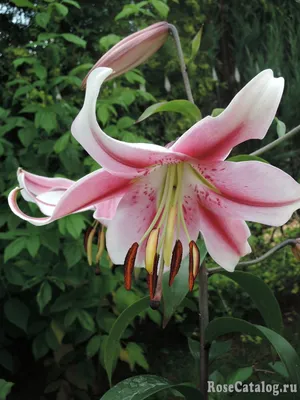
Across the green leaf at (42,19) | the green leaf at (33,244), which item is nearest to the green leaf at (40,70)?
the green leaf at (42,19)

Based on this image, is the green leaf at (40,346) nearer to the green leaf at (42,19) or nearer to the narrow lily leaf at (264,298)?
the green leaf at (42,19)

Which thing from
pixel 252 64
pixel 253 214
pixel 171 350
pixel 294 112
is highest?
pixel 253 214

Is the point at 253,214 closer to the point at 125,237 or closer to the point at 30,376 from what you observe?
the point at 125,237

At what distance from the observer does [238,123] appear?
338 mm

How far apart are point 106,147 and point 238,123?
9cm

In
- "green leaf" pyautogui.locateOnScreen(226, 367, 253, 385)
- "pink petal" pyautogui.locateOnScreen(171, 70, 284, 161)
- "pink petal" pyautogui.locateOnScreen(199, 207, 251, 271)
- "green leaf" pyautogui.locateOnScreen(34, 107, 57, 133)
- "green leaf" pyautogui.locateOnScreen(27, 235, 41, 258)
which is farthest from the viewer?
"green leaf" pyautogui.locateOnScreen(34, 107, 57, 133)

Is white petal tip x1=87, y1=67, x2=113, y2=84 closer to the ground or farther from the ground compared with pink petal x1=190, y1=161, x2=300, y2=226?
farther from the ground

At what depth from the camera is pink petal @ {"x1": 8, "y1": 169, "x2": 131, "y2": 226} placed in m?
0.37

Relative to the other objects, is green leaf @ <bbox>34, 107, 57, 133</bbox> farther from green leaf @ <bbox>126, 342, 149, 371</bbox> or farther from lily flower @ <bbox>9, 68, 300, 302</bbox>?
lily flower @ <bbox>9, 68, 300, 302</bbox>

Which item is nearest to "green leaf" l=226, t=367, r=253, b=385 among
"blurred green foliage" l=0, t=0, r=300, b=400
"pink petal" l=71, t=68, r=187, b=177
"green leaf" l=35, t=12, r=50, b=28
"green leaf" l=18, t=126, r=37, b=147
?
"blurred green foliage" l=0, t=0, r=300, b=400

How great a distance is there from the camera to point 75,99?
5.64ft

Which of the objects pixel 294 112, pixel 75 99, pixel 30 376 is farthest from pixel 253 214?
pixel 294 112

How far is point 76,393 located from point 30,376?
32 cm

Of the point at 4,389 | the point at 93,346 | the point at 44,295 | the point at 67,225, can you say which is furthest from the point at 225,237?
the point at 93,346
